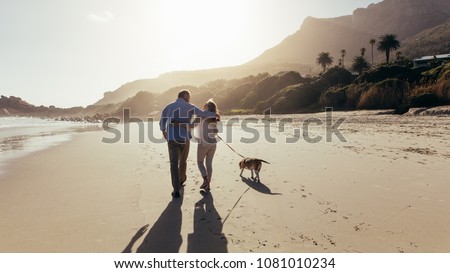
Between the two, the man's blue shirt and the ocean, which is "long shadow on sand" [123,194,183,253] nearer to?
the man's blue shirt

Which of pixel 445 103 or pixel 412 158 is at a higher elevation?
pixel 445 103

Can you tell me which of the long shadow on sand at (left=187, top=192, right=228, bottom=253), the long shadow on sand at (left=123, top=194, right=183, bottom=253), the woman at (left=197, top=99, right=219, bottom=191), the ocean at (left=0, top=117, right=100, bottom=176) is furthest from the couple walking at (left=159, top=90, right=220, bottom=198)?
the ocean at (left=0, top=117, right=100, bottom=176)

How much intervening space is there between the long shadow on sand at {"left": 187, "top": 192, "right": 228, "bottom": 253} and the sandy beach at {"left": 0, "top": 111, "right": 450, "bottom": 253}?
0.02 m

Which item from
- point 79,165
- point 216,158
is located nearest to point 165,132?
point 216,158

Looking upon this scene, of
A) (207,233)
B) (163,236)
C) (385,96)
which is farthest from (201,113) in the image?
(385,96)

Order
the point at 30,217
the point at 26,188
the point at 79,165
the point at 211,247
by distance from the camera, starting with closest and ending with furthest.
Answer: the point at 211,247 < the point at 30,217 < the point at 26,188 < the point at 79,165

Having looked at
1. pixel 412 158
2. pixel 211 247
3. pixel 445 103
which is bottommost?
pixel 211 247

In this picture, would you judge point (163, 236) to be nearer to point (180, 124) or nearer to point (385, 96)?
point (180, 124)

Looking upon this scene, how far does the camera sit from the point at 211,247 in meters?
4.34

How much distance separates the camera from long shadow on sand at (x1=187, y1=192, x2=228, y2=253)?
4.32m

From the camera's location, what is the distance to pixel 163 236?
15.4 ft

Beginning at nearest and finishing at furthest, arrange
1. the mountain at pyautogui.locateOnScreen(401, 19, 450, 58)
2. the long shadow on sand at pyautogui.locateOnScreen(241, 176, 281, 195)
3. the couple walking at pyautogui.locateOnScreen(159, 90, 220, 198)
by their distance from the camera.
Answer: the couple walking at pyautogui.locateOnScreen(159, 90, 220, 198) < the long shadow on sand at pyautogui.locateOnScreen(241, 176, 281, 195) < the mountain at pyautogui.locateOnScreen(401, 19, 450, 58)
